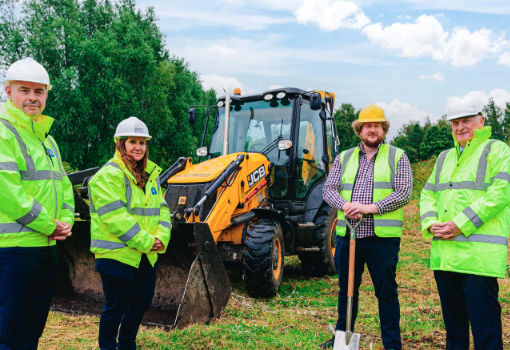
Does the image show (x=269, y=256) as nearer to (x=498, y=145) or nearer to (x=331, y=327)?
(x=331, y=327)

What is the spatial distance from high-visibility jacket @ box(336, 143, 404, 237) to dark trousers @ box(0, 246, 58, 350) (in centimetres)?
224

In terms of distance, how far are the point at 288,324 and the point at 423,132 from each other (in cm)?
5294

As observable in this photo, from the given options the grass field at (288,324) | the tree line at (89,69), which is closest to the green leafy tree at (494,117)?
the tree line at (89,69)

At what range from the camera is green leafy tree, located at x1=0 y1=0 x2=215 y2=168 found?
1952 cm

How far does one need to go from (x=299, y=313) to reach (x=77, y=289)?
8.56 feet

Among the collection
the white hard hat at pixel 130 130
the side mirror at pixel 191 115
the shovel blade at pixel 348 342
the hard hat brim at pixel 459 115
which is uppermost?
the side mirror at pixel 191 115

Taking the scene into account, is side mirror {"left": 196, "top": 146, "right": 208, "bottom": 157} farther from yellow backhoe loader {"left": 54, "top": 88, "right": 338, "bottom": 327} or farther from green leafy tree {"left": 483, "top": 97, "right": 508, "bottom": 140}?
green leafy tree {"left": 483, "top": 97, "right": 508, "bottom": 140}

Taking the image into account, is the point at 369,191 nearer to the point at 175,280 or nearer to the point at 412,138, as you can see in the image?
the point at 175,280

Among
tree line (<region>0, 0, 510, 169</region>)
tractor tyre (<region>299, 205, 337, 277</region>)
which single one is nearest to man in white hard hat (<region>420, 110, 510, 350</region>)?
tractor tyre (<region>299, 205, 337, 277</region>)

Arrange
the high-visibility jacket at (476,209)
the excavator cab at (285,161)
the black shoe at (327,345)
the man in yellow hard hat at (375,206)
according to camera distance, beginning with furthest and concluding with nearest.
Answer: the excavator cab at (285,161)
the black shoe at (327,345)
the man in yellow hard hat at (375,206)
the high-visibility jacket at (476,209)

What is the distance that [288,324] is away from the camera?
4.75 metres

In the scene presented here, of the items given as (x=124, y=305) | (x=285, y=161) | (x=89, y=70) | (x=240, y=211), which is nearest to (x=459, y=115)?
(x=124, y=305)

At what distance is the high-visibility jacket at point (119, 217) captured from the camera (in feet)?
10.1

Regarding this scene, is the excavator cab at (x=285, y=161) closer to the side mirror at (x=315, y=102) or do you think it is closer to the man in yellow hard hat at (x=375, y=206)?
the side mirror at (x=315, y=102)
